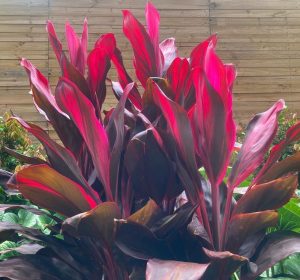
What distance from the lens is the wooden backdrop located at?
4.18m

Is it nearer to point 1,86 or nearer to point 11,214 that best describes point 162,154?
point 11,214

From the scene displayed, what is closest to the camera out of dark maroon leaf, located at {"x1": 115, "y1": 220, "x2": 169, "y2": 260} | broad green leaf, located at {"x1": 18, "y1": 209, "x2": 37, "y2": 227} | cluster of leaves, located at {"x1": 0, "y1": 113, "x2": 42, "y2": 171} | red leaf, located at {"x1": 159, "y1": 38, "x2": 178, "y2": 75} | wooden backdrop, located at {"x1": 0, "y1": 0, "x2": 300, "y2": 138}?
dark maroon leaf, located at {"x1": 115, "y1": 220, "x2": 169, "y2": 260}

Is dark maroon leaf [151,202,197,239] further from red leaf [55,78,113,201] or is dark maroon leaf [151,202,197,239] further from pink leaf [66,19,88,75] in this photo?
pink leaf [66,19,88,75]

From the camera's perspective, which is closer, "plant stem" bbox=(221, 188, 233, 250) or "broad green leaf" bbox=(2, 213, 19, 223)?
"plant stem" bbox=(221, 188, 233, 250)

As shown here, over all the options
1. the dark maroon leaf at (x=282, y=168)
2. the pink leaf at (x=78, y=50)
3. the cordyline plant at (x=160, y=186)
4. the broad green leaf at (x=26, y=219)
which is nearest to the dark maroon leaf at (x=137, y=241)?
the cordyline plant at (x=160, y=186)

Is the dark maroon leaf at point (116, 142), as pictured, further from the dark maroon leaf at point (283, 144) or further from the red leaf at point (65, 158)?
the dark maroon leaf at point (283, 144)

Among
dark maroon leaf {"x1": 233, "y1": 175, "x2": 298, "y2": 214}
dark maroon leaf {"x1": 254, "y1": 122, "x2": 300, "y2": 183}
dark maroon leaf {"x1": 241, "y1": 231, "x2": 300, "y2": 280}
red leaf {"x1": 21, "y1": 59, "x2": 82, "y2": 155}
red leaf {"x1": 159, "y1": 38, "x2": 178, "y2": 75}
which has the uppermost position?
red leaf {"x1": 159, "y1": 38, "x2": 178, "y2": 75}

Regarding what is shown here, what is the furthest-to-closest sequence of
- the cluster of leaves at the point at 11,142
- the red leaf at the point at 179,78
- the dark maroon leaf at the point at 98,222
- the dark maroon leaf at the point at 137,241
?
the cluster of leaves at the point at 11,142, the red leaf at the point at 179,78, the dark maroon leaf at the point at 137,241, the dark maroon leaf at the point at 98,222

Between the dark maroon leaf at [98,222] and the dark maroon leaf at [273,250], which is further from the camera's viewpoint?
the dark maroon leaf at [273,250]

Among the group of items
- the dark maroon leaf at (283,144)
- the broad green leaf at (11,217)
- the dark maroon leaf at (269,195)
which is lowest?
the broad green leaf at (11,217)

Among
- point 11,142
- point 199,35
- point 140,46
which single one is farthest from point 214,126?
point 199,35

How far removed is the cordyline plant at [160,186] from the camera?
3.80ft

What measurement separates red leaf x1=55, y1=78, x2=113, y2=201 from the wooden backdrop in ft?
9.40

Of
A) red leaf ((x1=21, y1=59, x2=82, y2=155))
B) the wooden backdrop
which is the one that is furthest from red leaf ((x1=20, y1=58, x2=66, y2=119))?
the wooden backdrop
